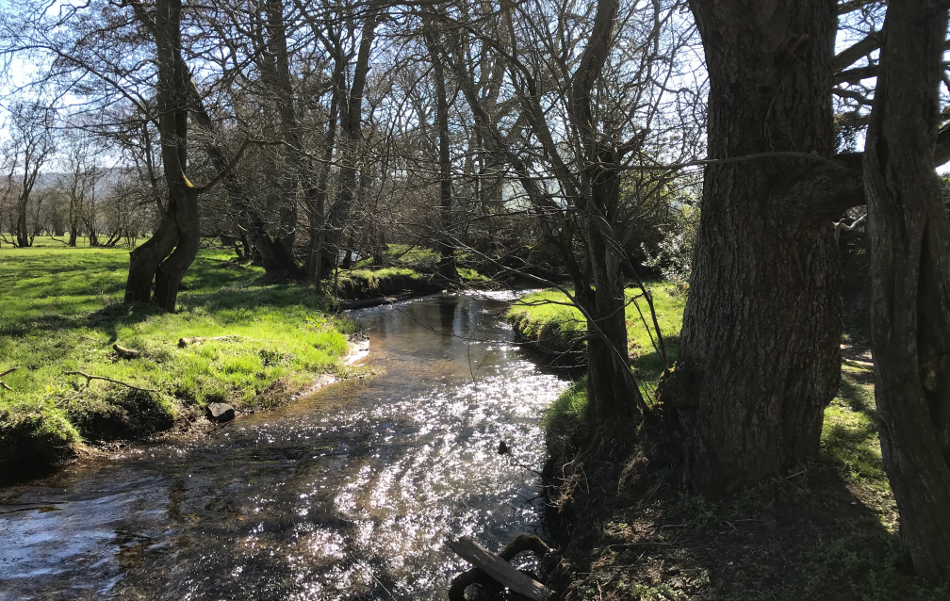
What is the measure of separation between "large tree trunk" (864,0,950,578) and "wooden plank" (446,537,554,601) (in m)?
2.19

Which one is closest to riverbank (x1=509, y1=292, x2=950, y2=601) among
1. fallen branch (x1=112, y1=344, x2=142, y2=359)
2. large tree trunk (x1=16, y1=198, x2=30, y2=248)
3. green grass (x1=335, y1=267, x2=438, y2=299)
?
fallen branch (x1=112, y1=344, x2=142, y2=359)

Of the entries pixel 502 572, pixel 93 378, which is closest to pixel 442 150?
pixel 502 572

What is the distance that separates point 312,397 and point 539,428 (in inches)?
165

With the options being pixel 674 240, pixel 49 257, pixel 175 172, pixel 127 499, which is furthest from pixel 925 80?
pixel 49 257

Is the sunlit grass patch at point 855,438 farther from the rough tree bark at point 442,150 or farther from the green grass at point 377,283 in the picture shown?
the green grass at point 377,283

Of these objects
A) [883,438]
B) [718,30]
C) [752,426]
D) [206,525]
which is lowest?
[206,525]

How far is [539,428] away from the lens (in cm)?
748

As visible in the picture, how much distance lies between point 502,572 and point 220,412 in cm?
585

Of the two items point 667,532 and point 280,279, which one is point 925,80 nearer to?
point 667,532

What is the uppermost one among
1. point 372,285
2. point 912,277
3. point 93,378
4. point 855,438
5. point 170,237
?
point 170,237

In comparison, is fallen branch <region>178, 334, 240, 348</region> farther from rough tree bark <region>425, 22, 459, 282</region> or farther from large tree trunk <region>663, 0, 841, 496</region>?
large tree trunk <region>663, 0, 841, 496</region>

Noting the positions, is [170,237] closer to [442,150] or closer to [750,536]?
[442,150]

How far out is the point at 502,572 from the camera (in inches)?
146

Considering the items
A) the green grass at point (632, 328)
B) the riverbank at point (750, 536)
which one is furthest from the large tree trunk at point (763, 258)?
the green grass at point (632, 328)
